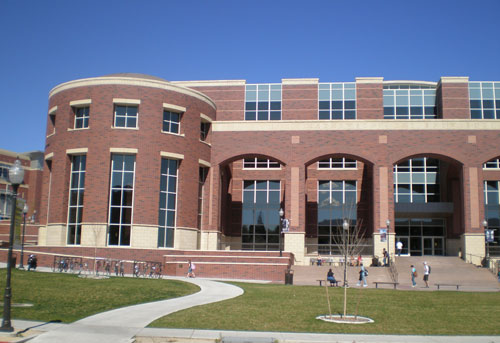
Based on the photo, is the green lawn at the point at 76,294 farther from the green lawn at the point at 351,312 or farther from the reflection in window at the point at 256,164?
the reflection in window at the point at 256,164

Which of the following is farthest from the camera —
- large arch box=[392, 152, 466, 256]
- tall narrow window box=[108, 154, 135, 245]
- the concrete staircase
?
large arch box=[392, 152, 466, 256]

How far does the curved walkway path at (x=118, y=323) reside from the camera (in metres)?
12.0

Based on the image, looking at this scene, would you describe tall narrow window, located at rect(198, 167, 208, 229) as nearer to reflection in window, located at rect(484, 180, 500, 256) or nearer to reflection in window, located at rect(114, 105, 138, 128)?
reflection in window, located at rect(114, 105, 138, 128)

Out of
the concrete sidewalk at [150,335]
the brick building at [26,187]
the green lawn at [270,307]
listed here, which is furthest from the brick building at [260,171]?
the brick building at [26,187]

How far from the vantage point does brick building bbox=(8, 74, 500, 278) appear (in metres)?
38.3

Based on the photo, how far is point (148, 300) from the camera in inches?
763

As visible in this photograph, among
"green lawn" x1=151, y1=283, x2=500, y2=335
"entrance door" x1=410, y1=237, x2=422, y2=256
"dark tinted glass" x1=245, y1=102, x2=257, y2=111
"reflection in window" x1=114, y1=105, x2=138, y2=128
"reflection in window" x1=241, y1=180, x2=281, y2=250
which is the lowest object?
"green lawn" x1=151, y1=283, x2=500, y2=335

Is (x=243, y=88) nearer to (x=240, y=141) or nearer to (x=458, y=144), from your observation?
(x=240, y=141)

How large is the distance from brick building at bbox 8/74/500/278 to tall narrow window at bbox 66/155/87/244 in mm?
87

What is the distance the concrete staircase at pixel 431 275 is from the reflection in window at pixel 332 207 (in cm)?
1156

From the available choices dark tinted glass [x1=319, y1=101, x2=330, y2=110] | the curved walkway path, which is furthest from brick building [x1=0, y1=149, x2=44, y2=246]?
the curved walkway path

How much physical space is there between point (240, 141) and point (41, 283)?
24.0 m

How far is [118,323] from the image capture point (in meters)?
14.1

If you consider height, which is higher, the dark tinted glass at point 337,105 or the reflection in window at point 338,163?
the dark tinted glass at point 337,105
